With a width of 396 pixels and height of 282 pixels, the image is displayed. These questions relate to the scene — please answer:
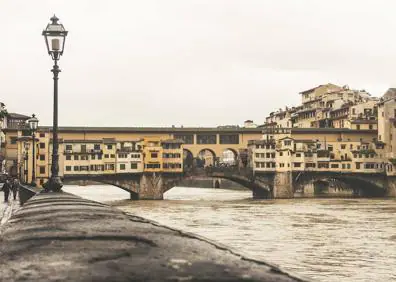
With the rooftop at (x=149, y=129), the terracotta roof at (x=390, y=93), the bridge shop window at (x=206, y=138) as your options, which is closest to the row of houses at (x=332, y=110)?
the terracotta roof at (x=390, y=93)

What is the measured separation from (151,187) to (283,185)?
12.3 m

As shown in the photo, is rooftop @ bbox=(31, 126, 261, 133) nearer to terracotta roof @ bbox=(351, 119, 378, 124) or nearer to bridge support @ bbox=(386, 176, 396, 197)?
terracotta roof @ bbox=(351, 119, 378, 124)

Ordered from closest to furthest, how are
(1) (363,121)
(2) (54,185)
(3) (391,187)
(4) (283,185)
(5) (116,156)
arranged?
(2) (54,185) < (4) (283,185) < (3) (391,187) < (5) (116,156) < (1) (363,121)

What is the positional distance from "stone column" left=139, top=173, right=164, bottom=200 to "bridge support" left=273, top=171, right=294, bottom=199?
10561 millimetres

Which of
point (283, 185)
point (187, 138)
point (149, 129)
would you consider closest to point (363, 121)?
point (283, 185)

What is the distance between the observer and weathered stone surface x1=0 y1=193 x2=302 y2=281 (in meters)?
1.43

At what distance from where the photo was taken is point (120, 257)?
5.40ft

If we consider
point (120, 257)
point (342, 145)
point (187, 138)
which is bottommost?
point (120, 257)

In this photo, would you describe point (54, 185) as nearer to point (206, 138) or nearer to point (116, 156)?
point (116, 156)

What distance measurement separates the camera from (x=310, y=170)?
6925cm

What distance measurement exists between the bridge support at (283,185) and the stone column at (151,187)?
34.6 ft

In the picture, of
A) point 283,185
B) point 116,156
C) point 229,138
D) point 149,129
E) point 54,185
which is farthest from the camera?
point 229,138

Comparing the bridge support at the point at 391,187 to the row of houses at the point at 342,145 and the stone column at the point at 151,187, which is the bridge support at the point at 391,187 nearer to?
the row of houses at the point at 342,145

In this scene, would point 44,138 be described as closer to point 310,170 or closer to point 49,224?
point 310,170
